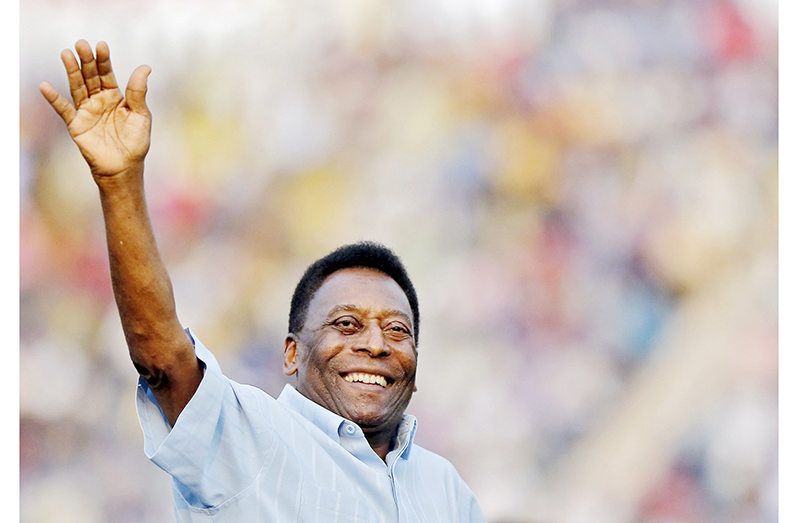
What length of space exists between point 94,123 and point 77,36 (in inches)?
74.0

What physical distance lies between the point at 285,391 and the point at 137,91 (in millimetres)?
630

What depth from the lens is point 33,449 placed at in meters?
2.48

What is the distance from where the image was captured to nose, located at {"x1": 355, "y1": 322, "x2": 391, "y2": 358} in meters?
1.42

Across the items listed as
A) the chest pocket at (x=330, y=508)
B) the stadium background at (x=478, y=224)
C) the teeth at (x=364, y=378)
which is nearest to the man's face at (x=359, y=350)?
the teeth at (x=364, y=378)

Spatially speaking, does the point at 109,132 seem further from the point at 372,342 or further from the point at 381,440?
the point at 381,440

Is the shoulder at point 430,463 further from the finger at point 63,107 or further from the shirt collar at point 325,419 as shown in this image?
the finger at point 63,107

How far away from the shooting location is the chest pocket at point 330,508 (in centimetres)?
121

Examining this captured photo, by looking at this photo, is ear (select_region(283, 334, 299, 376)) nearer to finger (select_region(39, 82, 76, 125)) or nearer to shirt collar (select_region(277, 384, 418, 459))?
shirt collar (select_region(277, 384, 418, 459))

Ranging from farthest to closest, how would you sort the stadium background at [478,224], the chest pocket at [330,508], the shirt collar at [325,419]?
the stadium background at [478,224]
the shirt collar at [325,419]
the chest pocket at [330,508]

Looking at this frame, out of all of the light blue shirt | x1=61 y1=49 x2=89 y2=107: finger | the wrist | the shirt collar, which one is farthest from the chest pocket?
x1=61 y1=49 x2=89 y2=107: finger

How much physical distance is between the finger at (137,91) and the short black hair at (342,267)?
1.88ft
